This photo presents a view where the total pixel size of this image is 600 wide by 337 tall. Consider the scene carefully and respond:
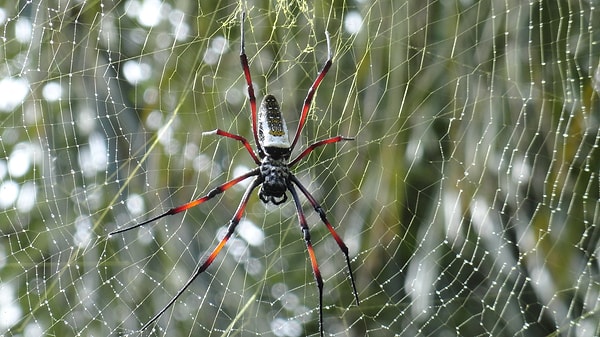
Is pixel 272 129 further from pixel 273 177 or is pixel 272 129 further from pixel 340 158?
pixel 340 158

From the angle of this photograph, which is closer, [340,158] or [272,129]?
[272,129]

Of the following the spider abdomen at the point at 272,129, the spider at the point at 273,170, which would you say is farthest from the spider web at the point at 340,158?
the spider abdomen at the point at 272,129

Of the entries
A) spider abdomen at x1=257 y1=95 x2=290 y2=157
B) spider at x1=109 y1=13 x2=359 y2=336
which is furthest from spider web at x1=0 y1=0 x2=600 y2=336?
spider abdomen at x1=257 y1=95 x2=290 y2=157

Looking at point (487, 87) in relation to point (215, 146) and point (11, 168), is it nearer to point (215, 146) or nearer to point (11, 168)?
point (215, 146)

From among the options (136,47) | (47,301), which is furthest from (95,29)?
(47,301)

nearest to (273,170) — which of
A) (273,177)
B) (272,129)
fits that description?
(273,177)
